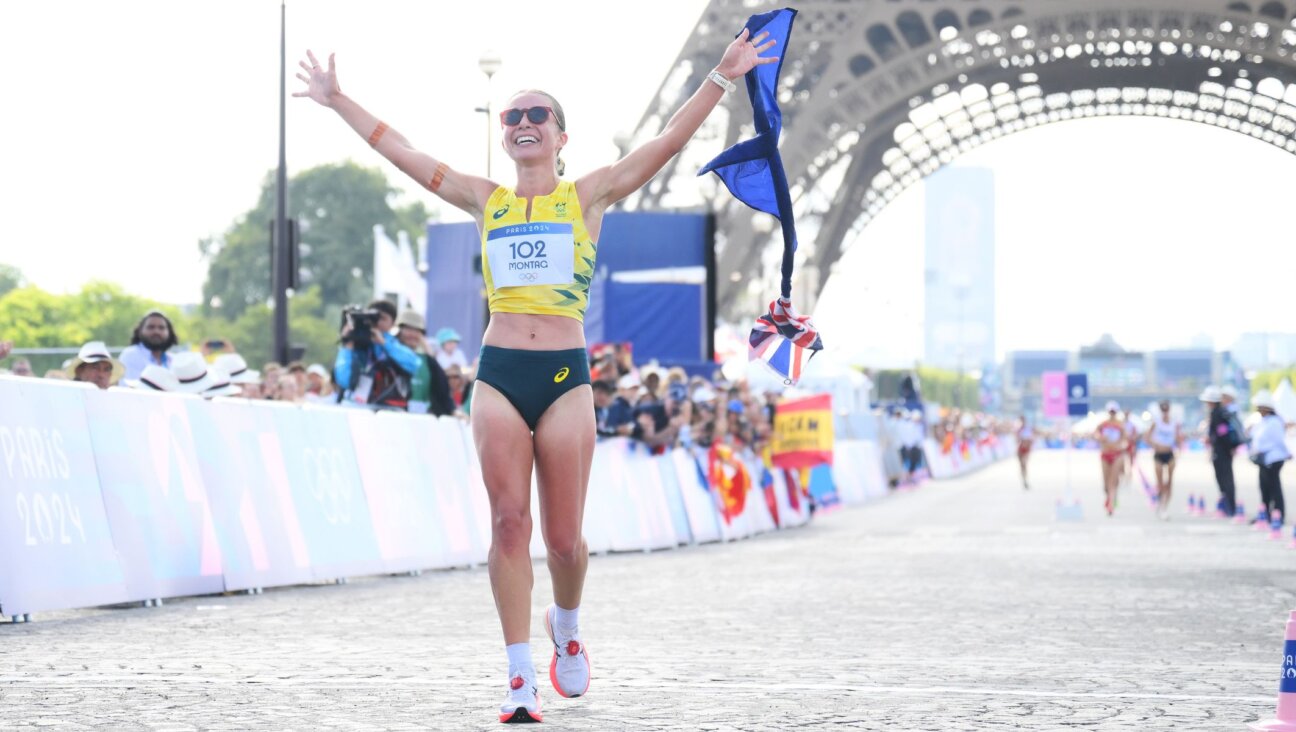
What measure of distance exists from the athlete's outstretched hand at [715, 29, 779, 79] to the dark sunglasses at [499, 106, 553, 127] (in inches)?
25.2

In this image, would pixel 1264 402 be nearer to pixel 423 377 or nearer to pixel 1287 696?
pixel 423 377

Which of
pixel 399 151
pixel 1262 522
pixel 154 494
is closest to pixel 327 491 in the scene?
pixel 154 494

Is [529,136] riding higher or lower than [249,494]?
higher

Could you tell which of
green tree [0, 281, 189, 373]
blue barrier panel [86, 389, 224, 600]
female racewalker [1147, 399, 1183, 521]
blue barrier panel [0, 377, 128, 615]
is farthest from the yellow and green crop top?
green tree [0, 281, 189, 373]

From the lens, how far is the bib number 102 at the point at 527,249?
648cm

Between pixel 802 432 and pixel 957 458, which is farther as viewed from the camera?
pixel 957 458

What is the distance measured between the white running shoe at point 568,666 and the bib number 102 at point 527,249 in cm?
111

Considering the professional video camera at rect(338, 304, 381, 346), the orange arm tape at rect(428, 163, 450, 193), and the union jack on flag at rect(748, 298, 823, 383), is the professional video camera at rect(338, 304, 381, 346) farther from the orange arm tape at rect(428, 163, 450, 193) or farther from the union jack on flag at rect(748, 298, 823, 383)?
the orange arm tape at rect(428, 163, 450, 193)

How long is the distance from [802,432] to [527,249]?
21078 millimetres

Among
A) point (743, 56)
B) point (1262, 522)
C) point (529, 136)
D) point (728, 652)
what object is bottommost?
point (1262, 522)

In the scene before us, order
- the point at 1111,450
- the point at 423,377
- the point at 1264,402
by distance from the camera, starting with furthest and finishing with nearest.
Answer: the point at 1111,450, the point at 1264,402, the point at 423,377

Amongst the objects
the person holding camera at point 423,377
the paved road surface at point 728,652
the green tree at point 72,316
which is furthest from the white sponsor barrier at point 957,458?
the paved road surface at point 728,652

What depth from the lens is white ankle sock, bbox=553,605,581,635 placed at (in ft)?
21.6

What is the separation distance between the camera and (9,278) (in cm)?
10725
